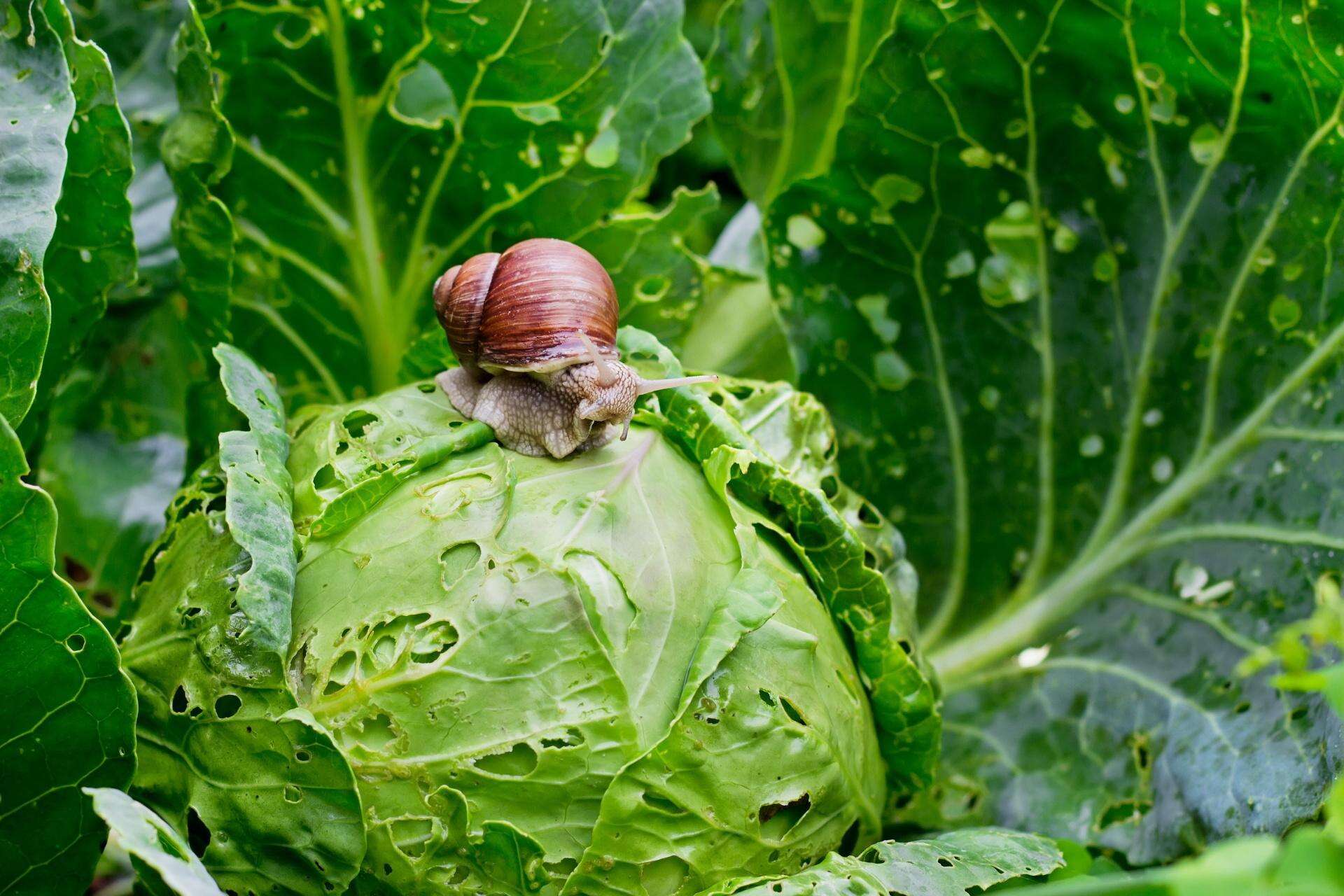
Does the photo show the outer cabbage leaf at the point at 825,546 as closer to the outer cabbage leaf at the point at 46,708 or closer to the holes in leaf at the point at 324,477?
the holes in leaf at the point at 324,477

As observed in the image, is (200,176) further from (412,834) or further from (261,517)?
(412,834)

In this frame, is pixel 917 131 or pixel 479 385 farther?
pixel 917 131

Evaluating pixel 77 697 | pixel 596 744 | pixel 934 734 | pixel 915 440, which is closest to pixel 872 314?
pixel 915 440

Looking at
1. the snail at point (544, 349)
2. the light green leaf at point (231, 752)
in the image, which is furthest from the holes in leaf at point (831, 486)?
the light green leaf at point (231, 752)

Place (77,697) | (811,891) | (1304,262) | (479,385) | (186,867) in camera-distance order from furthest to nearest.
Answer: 1. (1304,262)
2. (479,385)
3. (77,697)
4. (811,891)
5. (186,867)

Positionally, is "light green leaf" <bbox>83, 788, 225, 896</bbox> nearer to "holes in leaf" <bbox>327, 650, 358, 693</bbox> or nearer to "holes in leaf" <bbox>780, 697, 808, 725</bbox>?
"holes in leaf" <bbox>327, 650, 358, 693</bbox>

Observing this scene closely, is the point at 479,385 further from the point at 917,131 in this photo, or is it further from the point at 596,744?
the point at 917,131
